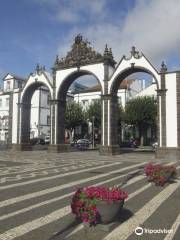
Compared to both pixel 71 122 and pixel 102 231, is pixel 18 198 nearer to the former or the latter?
A: pixel 102 231

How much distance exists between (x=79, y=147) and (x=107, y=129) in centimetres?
1672

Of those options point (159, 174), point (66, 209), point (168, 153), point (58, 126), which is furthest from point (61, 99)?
point (66, 209)

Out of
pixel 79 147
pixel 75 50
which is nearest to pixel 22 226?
pixel 75 50

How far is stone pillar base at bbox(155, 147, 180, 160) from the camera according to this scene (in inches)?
1225

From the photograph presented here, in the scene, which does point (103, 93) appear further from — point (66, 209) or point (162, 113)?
point (66, 209)

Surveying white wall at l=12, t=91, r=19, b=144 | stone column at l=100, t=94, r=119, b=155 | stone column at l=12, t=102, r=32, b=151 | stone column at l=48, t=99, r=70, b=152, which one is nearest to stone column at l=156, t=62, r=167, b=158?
stone column at l=100, t=94, r=119, b=155

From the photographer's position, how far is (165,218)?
356 inches

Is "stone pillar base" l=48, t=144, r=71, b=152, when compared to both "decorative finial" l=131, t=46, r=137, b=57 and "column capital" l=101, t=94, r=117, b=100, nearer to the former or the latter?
"column capital" l=101, t=94, r=117, b=100

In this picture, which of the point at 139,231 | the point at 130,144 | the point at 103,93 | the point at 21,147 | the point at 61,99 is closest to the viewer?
the point at 139,231

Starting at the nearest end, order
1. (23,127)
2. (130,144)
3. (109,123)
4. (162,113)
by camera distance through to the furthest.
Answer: (162,113)
(109,123)
(23,127)
(130,144)

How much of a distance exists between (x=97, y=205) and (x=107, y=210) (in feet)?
0.91

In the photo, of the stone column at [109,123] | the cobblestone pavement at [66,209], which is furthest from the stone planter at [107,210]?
the stone column at [109,123]

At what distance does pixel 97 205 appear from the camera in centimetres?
794

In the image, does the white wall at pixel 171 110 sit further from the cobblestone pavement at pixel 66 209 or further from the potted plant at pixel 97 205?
the potted plant at pixel 97 205
